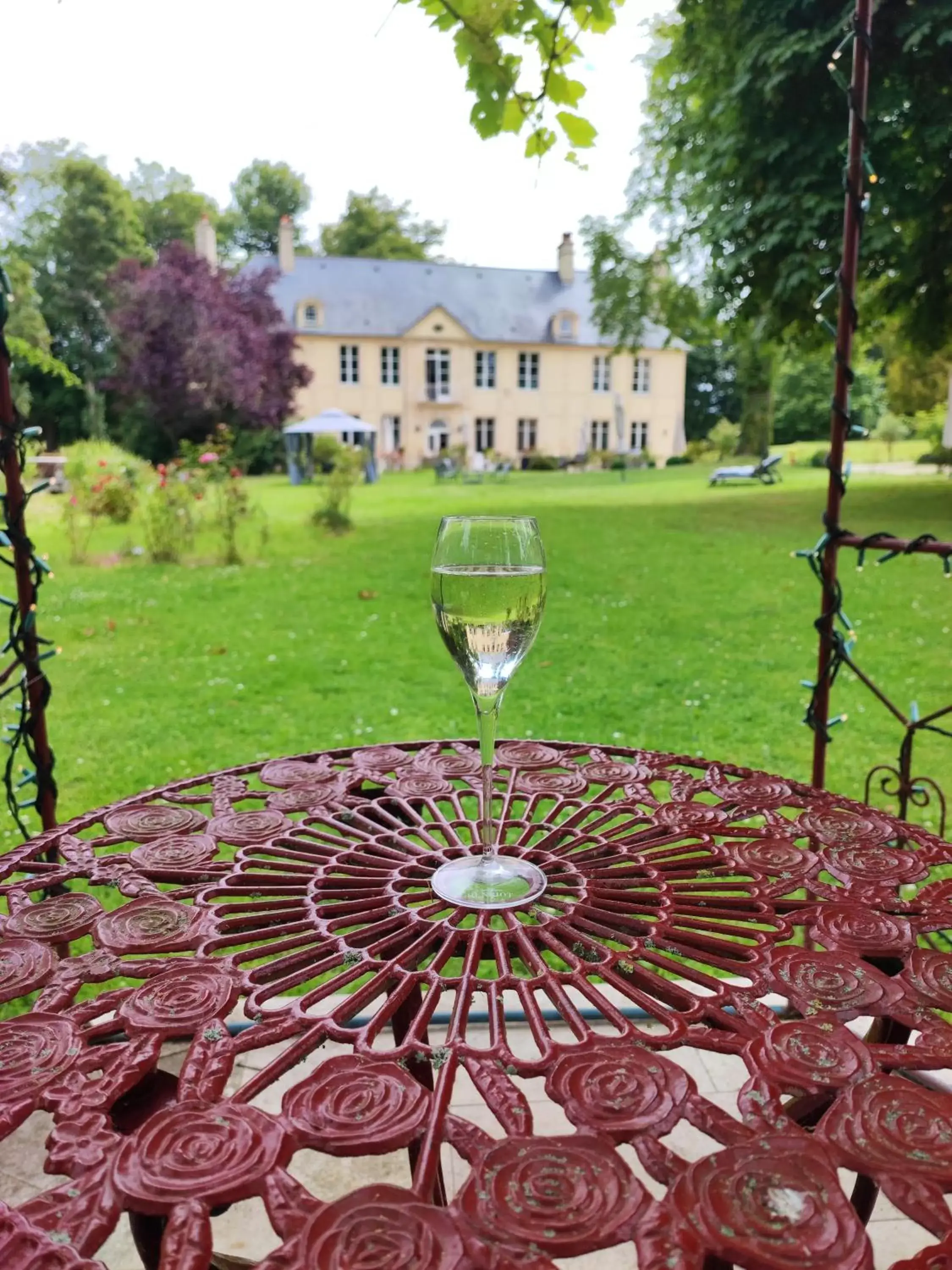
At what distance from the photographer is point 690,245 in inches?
547

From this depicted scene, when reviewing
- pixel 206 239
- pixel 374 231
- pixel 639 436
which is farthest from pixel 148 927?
pixel 374 231

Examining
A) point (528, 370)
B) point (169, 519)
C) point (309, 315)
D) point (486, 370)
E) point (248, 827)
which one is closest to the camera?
point (248, 827)

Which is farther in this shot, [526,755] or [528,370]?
[528,370]

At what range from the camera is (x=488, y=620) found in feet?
3.20

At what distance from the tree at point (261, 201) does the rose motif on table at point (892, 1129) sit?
40.0 meters

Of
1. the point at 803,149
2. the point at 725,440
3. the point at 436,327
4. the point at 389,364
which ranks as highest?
the point at 436,327

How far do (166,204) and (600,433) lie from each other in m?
17.9

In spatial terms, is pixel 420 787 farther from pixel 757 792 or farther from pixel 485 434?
pixel 485 434

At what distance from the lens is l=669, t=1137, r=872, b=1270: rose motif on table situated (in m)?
0.51

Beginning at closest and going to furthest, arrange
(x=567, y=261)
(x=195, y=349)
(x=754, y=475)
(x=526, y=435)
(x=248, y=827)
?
(x=248, y=827) < (x=754, y=475) < (x=195, y=349) < (x=567, y=261) < (x=526, y=435)

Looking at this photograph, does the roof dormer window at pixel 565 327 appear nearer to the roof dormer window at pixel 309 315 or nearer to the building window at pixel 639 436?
the building window at pixel 639 436

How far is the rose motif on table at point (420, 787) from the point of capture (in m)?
1.33

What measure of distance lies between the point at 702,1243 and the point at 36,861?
91 centimetres

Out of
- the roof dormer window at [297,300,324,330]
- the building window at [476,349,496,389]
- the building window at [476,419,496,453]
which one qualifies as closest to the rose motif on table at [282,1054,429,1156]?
the roof dormer window at [297,300,324,330]
